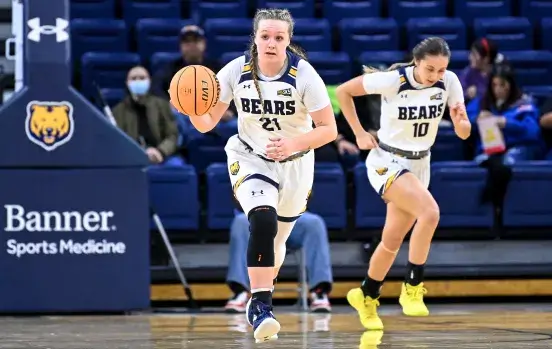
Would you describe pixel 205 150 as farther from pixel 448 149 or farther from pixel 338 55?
pixel 448 149

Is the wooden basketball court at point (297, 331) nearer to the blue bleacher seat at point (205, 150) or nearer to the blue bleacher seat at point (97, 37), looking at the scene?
the blue bleacher seat at point (205, 150)

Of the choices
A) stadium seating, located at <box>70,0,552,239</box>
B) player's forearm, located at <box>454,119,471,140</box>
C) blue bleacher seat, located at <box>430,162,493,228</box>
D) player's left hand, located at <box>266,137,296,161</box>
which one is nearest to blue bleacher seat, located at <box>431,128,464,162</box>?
stadium seating, located at <box>70,0,552,239</box>

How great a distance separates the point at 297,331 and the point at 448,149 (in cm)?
431

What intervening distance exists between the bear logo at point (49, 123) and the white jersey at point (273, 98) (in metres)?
2.83

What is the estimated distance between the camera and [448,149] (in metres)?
11.1

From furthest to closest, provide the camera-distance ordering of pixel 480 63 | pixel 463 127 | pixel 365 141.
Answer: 1. pixel 480 63
2. pixel 365 141
3. pixel 463 127

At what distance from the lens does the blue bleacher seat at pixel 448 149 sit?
36.2ft

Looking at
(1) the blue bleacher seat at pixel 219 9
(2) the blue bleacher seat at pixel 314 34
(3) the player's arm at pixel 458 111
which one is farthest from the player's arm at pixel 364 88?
(1) the blue bleacher seat at pixel 219 9

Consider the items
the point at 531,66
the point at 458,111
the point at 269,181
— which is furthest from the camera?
the point at 531,66

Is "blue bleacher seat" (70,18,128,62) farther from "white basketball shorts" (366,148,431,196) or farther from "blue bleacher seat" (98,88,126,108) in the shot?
"white basketball shorts" (366,148,431,196)

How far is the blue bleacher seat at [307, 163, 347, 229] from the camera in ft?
33.3

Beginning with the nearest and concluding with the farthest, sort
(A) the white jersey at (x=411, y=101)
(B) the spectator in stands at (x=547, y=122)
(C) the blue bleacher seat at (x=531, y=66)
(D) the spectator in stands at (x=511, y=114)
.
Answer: (A) the white jersey at (x=411, y=101)
(D) the spectator in stands at (x=511, y=114)
(B) the spectator in stands at (x=547, y=122)
(C) the blue bleacher seat at (x=531, y=66)

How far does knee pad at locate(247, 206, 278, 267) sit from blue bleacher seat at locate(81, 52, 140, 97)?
18.9 feet

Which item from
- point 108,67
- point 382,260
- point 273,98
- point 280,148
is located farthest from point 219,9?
point 280,148
